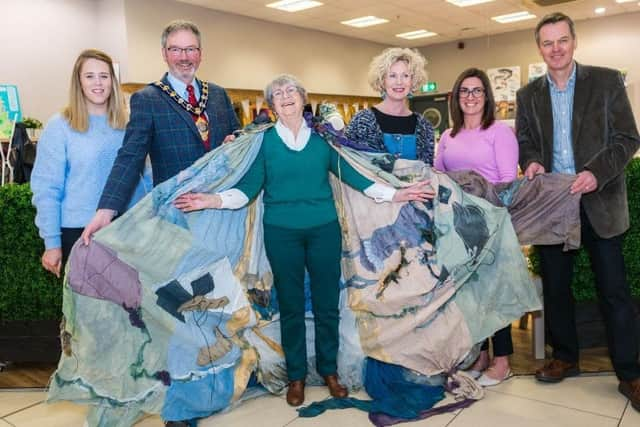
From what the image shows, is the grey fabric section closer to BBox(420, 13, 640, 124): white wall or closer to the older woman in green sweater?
the older woman in green sweater

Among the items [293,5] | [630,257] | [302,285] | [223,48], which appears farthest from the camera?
[223,48]

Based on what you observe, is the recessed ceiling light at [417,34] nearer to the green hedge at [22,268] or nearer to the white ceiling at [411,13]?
the white ceiling at [411,13]

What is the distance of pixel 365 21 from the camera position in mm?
10211

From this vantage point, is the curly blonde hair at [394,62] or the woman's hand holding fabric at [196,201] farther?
the curly blonde hair at [394,62]

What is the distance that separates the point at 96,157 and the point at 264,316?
1.09m

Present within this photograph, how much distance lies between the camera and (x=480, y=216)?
2.57 metres

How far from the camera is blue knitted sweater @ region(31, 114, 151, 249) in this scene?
7.72 ft

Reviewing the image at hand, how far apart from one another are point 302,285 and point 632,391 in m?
1.57

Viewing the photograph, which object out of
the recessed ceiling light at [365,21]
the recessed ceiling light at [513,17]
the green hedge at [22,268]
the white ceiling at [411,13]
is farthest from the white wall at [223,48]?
the green hedge at [22,268]

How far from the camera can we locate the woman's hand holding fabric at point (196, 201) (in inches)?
91.6

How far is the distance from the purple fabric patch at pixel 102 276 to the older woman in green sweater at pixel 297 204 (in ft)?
1.19

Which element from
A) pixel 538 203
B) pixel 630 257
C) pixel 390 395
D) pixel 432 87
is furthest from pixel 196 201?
pixel 432 87

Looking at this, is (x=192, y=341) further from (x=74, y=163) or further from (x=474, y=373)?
(x=474, y=373)

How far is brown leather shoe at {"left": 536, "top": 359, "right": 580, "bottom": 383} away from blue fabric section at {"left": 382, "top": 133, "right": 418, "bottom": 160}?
1.26 metres
